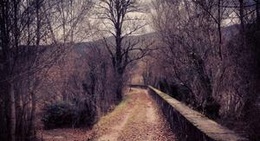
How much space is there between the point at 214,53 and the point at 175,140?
4.02 metres

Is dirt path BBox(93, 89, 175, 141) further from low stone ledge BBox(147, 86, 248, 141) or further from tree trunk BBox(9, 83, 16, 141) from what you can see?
tree trunk BBox(9, 83, 16, 141)

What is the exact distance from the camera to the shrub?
82.8ft

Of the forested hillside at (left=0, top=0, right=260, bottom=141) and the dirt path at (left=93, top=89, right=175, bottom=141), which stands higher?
the forested hillside at (left=0, top=0, right=260, bottom=141)

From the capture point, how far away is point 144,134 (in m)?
15.3

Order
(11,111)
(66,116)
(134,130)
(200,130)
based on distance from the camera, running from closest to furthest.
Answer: (200,130), (11,111), (134,130), (66,116)

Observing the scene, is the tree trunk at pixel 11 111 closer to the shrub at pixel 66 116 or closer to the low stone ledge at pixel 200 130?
the low stone ledge at pixel 200 130

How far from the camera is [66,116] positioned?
2556cm

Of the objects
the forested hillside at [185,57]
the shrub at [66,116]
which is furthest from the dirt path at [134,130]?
the shrub at [66,116]

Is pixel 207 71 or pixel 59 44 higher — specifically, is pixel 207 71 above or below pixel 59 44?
below

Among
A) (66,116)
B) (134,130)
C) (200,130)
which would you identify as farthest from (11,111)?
(66,116)

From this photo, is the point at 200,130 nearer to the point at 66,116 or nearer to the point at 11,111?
the point at 11,111

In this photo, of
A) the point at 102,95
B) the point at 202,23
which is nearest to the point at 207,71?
the point at 202,23

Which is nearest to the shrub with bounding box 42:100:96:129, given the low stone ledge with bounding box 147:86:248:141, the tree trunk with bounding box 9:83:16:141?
the tree trunk with bounding box 9:83:16:141

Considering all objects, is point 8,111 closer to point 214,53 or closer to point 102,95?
point 214,53
